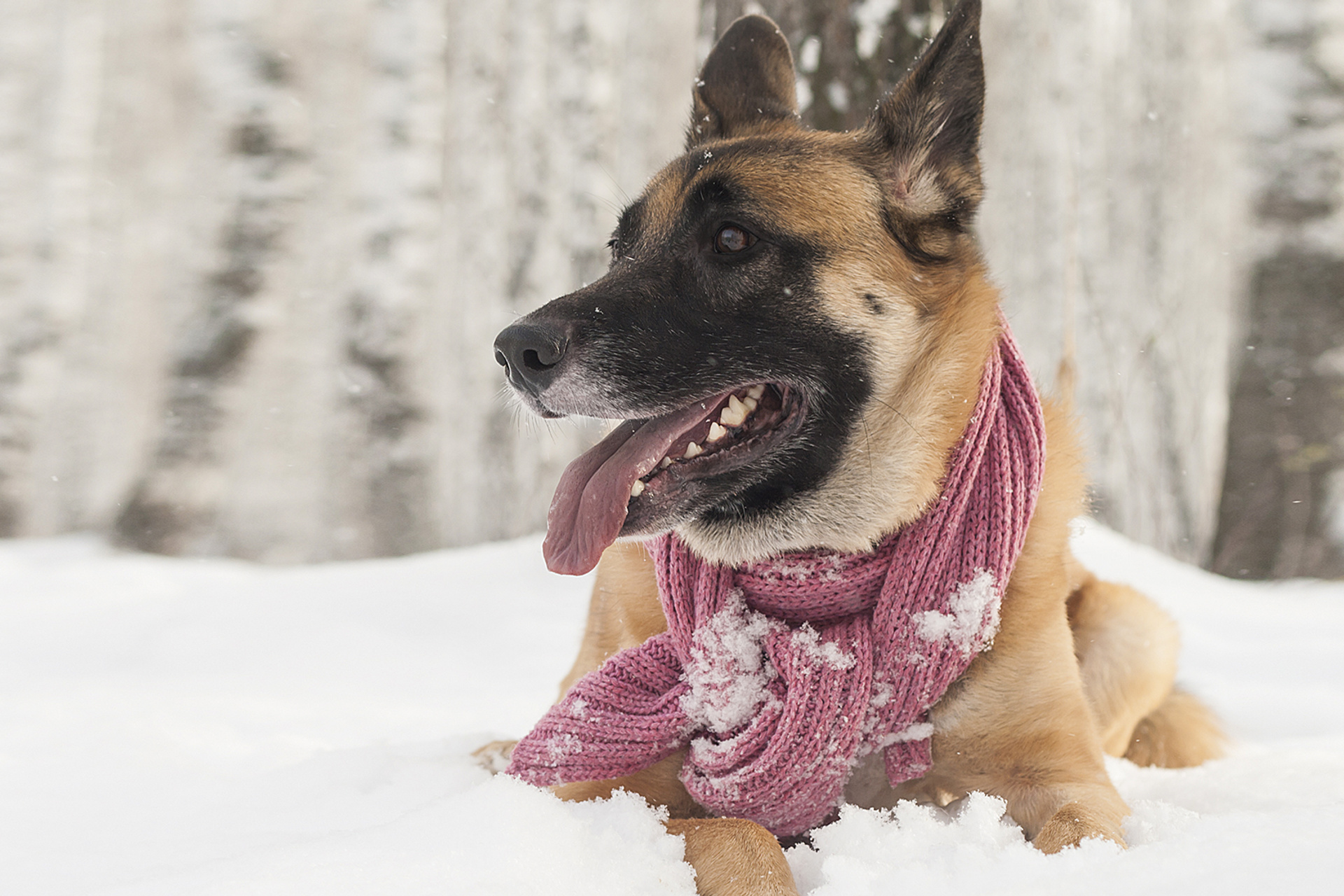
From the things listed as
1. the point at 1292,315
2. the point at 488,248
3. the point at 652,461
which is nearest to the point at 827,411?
the point at 652,461

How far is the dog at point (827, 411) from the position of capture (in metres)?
2.22

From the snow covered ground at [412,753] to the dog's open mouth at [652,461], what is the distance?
1.81 ft

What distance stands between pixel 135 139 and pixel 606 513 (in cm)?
1925

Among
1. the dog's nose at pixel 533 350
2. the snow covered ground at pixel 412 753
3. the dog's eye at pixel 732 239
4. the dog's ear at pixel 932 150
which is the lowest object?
the snow covered ground at pixel 412 753

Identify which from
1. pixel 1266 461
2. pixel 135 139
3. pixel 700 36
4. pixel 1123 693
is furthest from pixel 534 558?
pixel 135 139

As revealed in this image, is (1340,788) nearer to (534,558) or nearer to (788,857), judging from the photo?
(788,857)

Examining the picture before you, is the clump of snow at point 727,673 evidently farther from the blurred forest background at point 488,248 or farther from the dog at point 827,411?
the blurred forest background at point 488,248

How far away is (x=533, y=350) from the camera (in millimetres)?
2205

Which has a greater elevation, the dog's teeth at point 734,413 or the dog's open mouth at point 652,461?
the dog's teeth at point 734,413

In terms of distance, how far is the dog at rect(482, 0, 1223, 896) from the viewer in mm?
2221

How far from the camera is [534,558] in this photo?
565 cm

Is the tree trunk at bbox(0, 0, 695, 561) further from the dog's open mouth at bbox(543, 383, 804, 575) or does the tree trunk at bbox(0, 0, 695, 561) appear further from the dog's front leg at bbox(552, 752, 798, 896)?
the dog's front leg at bbox(552, 752, 798, 896)

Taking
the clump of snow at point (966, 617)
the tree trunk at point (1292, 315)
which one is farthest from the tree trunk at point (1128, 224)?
the clump of snow at point (966, 617)

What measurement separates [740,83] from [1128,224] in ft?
37.4
